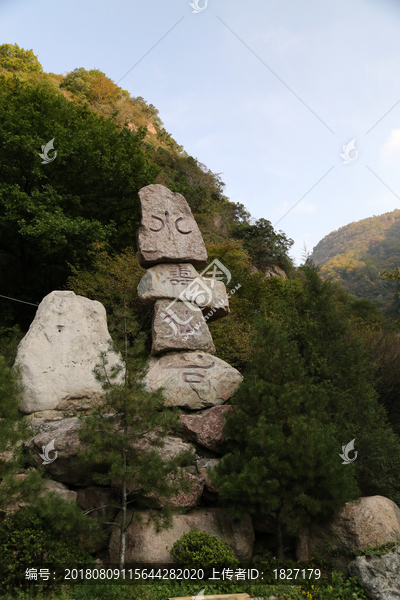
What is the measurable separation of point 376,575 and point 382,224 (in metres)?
49.1

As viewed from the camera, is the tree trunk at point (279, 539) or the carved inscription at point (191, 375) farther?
the carved inscription at point (191, 375)

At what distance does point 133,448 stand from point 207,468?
127 centimetres

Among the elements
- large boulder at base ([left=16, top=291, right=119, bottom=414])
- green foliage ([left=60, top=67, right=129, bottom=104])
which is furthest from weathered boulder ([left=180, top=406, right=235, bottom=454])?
green foliage ([left=60, top=67, right=129, bottom=104])

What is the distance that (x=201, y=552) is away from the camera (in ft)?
17.6

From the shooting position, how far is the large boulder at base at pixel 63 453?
5910mm

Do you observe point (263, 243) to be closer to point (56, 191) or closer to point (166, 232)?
point (56, 191)

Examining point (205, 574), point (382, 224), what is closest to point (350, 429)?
point (205, 574)

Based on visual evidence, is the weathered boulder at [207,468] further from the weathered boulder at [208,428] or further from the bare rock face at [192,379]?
the bare rock face at [192,379]

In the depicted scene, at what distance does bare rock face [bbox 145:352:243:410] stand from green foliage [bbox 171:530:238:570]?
2.15 metres

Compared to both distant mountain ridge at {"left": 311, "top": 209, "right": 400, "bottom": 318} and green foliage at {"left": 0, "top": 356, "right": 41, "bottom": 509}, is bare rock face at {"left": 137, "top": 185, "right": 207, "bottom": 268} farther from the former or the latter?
distant mountain ridge at {"left": 311, "top": 209, "right": 400, "bottom": 318}

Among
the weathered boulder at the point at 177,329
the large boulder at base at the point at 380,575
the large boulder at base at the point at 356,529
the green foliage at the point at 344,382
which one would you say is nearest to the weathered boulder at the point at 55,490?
the weathered boulder at the point at 177,329

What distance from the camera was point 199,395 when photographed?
24.1ft

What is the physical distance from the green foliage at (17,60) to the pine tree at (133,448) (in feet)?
121

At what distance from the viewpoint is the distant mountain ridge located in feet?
109
